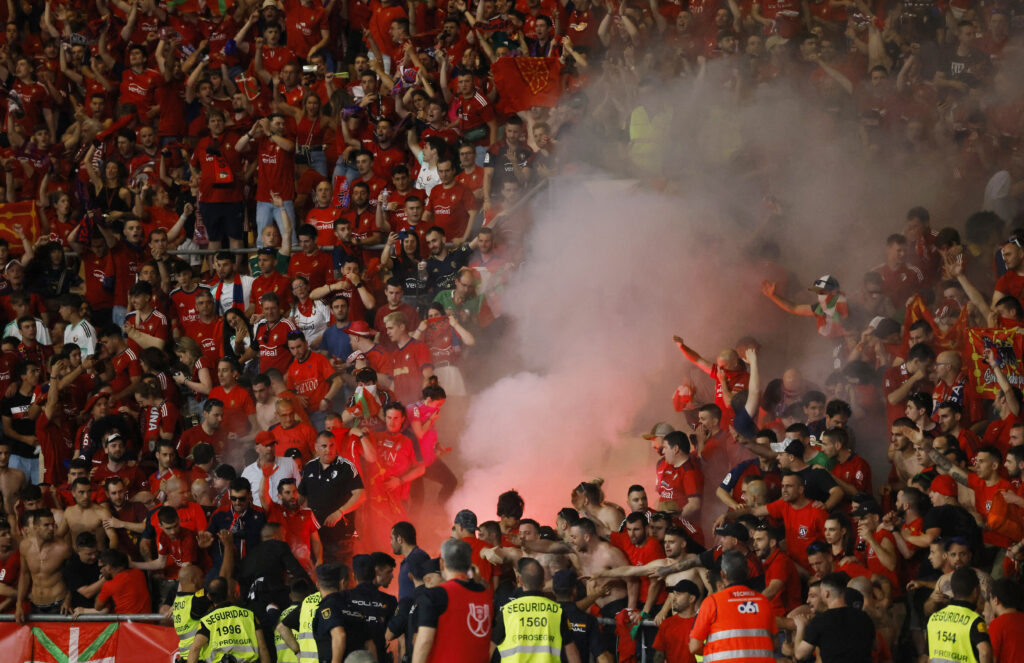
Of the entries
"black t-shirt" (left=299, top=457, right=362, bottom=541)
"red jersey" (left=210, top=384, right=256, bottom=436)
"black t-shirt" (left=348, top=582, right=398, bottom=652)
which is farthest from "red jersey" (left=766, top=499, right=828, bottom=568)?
"red jersey" (left=210, top=384, right=256, bottom=436)

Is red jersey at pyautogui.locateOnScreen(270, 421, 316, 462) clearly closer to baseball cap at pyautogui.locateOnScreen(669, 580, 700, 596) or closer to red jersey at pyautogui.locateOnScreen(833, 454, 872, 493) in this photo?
baseball cap at pyautogui.locateOnScreen(669, 580, 700, 596)

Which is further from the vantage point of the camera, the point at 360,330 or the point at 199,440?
the point at 360,330

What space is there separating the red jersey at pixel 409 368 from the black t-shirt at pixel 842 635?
15.8ft

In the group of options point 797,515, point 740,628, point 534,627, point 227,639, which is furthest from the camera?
point 797,515

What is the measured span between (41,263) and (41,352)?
129cm

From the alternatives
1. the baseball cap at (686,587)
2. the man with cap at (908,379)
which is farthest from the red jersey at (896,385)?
the baseball cap at (686,587)

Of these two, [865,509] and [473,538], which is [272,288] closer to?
[473,538]

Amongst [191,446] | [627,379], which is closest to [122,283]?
[191,446]

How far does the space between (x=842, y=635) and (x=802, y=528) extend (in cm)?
161

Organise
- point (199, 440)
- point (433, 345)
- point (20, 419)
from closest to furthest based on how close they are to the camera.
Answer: point (199, 440) → point (433, 345) → point (20, 419)

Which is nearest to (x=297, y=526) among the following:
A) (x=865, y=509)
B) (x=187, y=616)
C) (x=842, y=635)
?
(x=187, y=616)

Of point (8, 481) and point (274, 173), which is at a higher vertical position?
point (274, 173)

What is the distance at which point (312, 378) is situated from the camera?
1149 cm

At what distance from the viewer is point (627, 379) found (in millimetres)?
11828
